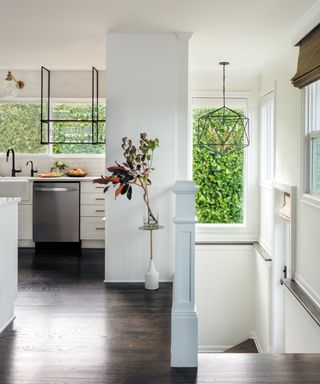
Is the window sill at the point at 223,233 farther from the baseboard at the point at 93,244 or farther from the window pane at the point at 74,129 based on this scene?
the window pane at the point at 74,129

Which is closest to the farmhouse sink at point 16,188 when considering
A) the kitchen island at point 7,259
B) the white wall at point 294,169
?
the kitchen island at point 7,259

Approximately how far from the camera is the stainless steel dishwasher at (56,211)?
20.1 feet

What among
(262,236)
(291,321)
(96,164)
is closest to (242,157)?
(262,236)

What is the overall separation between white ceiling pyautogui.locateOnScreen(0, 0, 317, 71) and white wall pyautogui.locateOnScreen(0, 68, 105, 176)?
3.29ft

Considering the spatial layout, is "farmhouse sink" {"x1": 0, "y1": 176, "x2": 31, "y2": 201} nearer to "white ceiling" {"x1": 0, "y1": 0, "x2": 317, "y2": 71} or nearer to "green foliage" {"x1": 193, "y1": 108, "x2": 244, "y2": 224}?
"white ceiling" {"x1": 0, "y1": 0, "x2": 317, "y2": 71}

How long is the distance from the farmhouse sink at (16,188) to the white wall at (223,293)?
2.37 meters

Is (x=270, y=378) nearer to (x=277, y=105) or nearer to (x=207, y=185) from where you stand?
(x=277, y=105)

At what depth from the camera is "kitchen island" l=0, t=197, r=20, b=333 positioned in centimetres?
329

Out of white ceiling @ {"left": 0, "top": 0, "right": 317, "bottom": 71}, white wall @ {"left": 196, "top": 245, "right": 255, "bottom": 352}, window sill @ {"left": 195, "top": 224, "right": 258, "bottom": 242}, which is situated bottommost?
white wall @ {"left": 196, "top": 245, "right": 255, "bottom": 352}

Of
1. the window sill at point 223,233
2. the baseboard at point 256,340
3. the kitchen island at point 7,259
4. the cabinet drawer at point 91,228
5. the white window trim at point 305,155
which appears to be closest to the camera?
the kitchen island at point 7,259

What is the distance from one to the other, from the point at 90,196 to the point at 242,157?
83.6 inches

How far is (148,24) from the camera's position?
422 cm

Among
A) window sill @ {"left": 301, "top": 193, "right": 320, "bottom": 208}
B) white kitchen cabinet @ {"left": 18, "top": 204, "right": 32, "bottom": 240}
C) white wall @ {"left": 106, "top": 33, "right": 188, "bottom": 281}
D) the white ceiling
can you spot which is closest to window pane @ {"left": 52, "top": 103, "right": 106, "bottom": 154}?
white kitchen cabinet @ {"left": 18, "top": 204, "right": 32, "bottom": 240}

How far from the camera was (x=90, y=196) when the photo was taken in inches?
244
